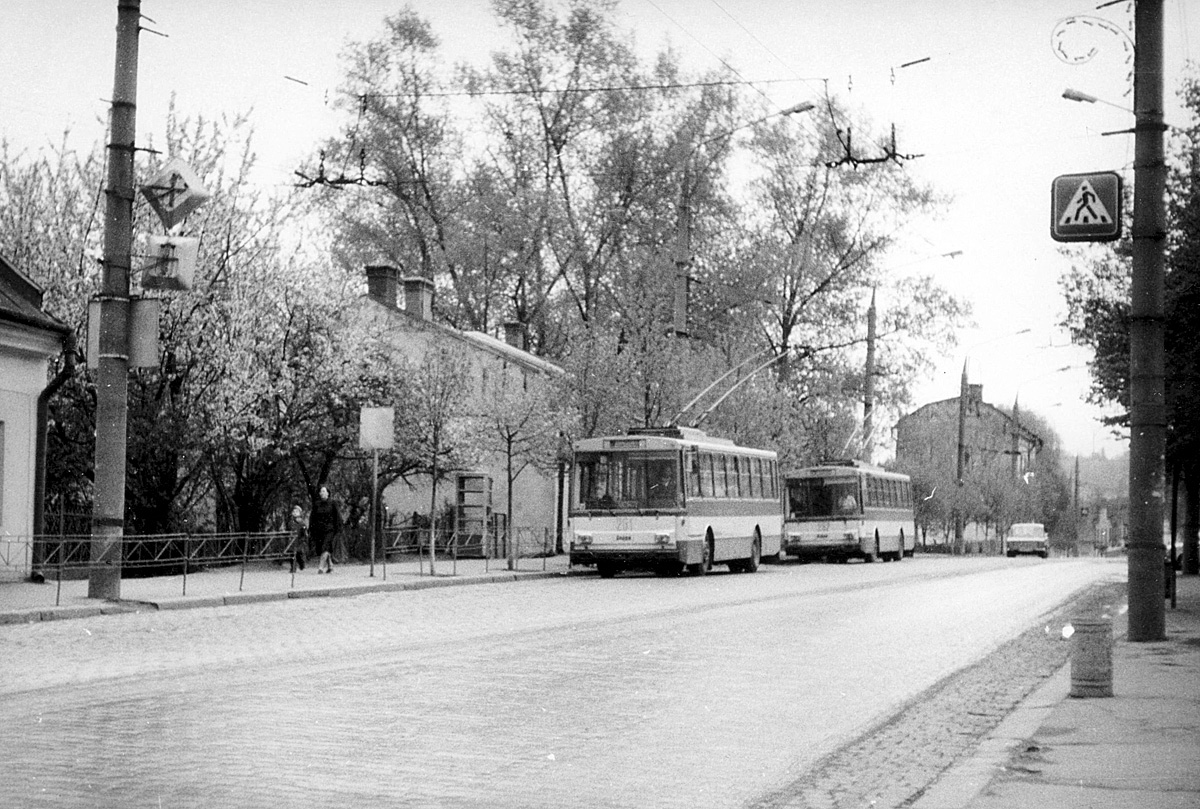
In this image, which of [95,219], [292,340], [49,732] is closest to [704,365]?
[292,340]

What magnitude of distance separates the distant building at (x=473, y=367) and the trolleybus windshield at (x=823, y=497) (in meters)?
8.18

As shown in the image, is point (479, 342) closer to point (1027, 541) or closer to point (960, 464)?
point (960, 464)

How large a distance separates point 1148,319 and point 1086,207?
144 cm

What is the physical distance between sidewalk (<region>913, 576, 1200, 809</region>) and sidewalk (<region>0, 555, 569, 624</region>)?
503 inches

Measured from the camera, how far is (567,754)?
9656 mm

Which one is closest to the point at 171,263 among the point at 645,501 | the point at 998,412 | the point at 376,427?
the point at 376,427

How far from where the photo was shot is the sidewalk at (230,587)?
2117cm

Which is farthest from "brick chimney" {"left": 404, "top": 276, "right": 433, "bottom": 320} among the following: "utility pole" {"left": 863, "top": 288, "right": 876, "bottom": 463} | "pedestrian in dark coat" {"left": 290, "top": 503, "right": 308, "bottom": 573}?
"pedestrian in dark coat" {"left": 290, "top": 503, "right": 308, "bottom": 573}

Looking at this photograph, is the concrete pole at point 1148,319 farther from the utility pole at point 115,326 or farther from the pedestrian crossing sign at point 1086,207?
the utility pole at point 115,326

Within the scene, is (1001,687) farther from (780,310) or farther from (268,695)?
(780,310)

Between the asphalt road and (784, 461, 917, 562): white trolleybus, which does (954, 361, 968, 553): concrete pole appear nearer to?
(784, 461, 917, 562): white trolleybus

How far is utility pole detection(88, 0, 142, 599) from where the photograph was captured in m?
22.1

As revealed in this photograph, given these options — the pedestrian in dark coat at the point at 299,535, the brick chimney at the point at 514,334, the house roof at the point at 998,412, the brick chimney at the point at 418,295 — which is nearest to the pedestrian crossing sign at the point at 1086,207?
the pedestrian in dark coat at the point at 299,535

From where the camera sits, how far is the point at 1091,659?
12.5m
